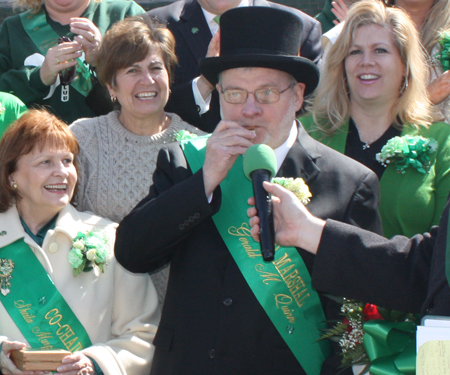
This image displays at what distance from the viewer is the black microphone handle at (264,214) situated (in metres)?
2.27

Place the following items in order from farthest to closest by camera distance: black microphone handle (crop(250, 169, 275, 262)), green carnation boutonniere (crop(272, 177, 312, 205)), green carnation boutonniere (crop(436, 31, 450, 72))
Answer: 1. green carnation boutonniere (crop(436, 31, 450, 72))
2. green carnation boutonniere (crop(272, 177, 312, 205))
3. black microphone handle (crop(250, 169, 275, 262))

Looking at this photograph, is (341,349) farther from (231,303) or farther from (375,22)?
(375,22)

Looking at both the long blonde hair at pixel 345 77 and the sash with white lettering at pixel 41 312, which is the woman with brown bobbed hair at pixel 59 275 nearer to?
the sash with white lettering at pixel 41 312

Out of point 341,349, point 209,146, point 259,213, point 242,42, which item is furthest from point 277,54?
point 341,349

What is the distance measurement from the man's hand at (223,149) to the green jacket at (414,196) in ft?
4.06

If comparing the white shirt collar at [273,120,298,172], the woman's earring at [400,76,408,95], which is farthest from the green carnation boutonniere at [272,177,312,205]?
the woman's earring at [400,76,408,95]

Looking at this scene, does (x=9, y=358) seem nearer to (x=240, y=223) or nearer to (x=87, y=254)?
(x=87, y=254)

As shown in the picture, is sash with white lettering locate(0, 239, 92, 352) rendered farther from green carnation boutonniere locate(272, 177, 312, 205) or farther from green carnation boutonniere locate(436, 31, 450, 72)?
green carnation boutonniere locate(436, 31, 450, 72)

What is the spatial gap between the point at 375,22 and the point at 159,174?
1825 millimetres

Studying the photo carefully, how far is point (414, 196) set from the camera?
376cm

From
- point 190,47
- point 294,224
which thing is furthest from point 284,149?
point 190,47

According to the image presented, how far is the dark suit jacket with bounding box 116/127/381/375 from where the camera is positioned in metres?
2.86

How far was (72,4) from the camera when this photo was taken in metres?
4.80

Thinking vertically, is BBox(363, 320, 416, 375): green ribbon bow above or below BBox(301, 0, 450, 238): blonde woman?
below
